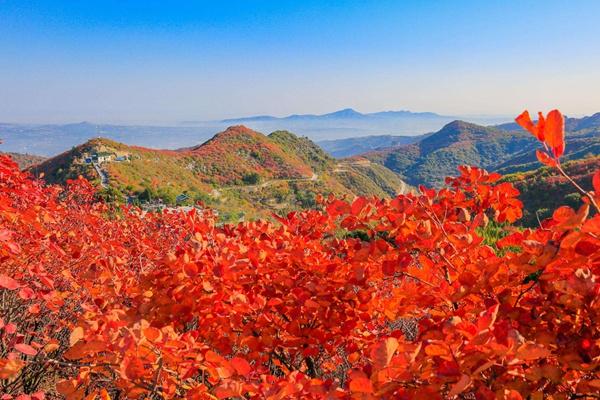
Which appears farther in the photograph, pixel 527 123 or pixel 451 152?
pixel 451 152

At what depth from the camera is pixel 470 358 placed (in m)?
0.98

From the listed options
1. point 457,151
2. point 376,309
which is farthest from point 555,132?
point 457,151

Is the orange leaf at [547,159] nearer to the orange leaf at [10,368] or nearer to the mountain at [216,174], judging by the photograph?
the orange leaf at [10,368]

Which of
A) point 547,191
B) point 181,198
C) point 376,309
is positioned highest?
point 376,309

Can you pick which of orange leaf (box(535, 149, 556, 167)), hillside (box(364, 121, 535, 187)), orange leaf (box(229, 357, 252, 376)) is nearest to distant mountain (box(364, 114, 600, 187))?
hillside (box(364, 121, 535, 187))

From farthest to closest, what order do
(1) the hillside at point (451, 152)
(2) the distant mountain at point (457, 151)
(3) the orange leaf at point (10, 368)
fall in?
(1) the hillside at point (451, 152) → (2) the distant mountain at point (457, 151) → (3) the orange leaf at point (10, 368)

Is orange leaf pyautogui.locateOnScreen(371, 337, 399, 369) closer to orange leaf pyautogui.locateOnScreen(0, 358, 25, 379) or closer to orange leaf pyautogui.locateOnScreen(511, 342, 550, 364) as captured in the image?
orange leaf pyautogui.locateOnScreen(511, 342, 550, 364)


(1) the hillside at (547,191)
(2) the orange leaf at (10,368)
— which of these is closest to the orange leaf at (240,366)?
(2) the orange leaf at (10,368)

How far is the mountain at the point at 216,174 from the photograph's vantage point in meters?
23.9

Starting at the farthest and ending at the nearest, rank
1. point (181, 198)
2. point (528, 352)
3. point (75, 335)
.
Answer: point (181, 198), point (75, 335), point (528, 352)

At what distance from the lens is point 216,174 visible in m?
35.2

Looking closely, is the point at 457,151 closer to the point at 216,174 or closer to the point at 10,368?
the point at 216,174

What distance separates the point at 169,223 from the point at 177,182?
24.1 m

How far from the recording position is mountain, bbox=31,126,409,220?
23948 mm
